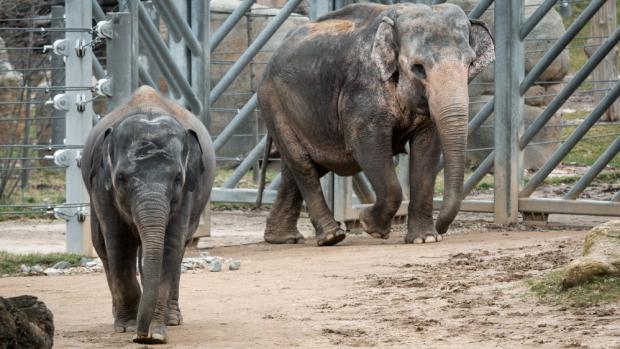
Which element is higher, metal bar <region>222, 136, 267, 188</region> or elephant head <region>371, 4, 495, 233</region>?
elephant head <region>371, 4, 495, 233</region>

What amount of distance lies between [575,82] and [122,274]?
25.5ft

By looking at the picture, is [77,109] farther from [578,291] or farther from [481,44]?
[578,291]

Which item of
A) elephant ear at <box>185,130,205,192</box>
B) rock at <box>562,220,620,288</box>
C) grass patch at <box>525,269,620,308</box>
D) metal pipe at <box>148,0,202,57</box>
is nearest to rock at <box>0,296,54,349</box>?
elephant ear at <box>185,130,205,192</box>

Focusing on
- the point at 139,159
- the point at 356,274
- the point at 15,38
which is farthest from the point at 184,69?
the point at 139,159

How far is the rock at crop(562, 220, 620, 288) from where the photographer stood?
882cm

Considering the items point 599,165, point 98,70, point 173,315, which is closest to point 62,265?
point 98,70

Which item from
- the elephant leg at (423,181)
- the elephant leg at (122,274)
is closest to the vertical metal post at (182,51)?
the elephant leg at (423,181)

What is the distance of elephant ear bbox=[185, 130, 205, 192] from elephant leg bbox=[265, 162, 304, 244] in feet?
19.2

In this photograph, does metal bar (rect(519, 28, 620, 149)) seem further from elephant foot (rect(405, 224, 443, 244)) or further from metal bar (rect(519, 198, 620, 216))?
elephant foot (rect(405, 224, 443, 244))

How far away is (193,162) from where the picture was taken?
8438mm

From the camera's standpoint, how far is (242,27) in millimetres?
23203

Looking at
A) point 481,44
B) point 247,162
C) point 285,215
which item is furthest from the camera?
point 247,162

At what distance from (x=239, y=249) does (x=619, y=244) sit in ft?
18.2

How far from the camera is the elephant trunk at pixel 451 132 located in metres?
12.4
